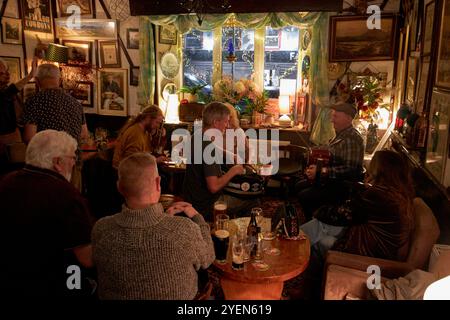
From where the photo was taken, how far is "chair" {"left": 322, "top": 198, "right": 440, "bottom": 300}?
2291 millimetres

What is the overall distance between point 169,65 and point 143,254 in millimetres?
4910

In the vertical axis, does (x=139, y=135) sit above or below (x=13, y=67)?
below

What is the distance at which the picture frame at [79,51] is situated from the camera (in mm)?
6199

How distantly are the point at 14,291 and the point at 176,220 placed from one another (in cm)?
86

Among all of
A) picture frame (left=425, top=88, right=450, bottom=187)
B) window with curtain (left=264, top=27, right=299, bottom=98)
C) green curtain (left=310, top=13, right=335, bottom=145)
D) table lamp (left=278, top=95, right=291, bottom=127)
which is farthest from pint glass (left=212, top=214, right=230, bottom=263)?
window with curtain (left=264, top=27, right=299, bottom=98)

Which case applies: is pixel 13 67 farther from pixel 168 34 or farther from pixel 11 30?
pixel 168 34

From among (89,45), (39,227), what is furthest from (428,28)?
(89,45)

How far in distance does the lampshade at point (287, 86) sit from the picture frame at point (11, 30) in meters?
3.71

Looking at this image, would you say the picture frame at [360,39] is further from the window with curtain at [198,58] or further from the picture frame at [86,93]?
the picture frame at [86,93]

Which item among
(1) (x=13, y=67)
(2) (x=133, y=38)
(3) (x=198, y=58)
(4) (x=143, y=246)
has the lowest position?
(4) (x=143, y=246)

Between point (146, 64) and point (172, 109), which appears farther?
point (172, 109)

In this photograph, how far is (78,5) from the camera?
19.7 ft

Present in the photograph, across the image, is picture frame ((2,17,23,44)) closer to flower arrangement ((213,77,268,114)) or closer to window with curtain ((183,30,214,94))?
window with curtain ((183,30,214,94))

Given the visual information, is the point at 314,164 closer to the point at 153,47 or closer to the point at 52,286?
the point at 52,286
